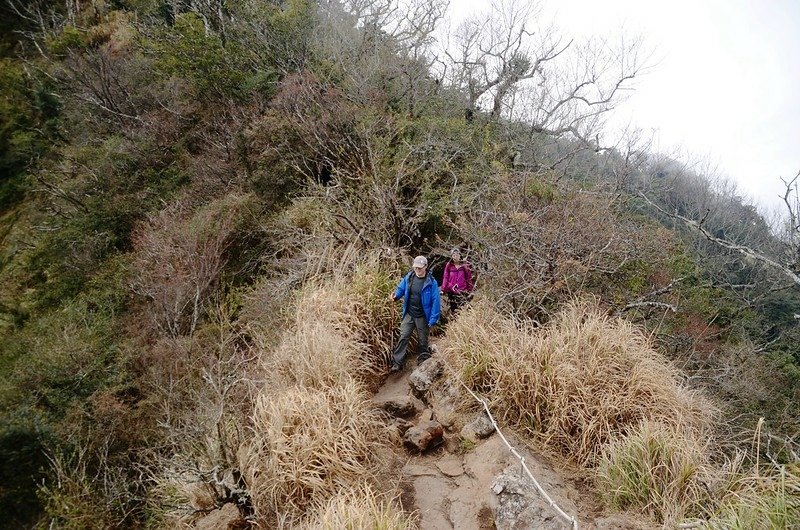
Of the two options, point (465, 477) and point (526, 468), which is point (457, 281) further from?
point (526, 468)

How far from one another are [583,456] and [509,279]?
101 inches

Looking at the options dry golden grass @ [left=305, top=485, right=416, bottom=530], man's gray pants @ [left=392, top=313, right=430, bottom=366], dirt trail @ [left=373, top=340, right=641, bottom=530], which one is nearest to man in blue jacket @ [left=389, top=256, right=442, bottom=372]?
man's gray pants @ [left=392, top=313, right=430, bottom=366]

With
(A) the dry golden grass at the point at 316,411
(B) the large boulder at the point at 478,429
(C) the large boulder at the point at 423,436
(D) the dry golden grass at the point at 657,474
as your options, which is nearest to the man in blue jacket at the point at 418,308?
(A) the dry golden grass at the point at 316,411

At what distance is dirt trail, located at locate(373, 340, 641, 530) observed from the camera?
11.6ft

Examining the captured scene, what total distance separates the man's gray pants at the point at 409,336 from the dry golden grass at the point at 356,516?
7.98 feet

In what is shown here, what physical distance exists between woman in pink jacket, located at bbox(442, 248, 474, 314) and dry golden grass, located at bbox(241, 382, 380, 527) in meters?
2.73

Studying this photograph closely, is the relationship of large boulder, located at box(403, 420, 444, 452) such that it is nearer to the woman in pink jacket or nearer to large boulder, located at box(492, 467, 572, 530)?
large boulder, located at box(492, 467, 572, 530)

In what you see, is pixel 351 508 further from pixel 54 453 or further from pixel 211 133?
pixel 211 133

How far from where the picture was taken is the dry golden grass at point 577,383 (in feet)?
13.7

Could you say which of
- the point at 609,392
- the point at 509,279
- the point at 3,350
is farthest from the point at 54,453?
the point at 609,392

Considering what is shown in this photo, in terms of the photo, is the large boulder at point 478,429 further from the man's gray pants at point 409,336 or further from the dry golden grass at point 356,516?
the man's gray pants at point 409,336

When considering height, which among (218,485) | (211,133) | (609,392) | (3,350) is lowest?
(3,350)

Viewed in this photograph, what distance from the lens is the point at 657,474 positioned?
11.7ft

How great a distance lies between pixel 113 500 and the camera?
6.22 metres
